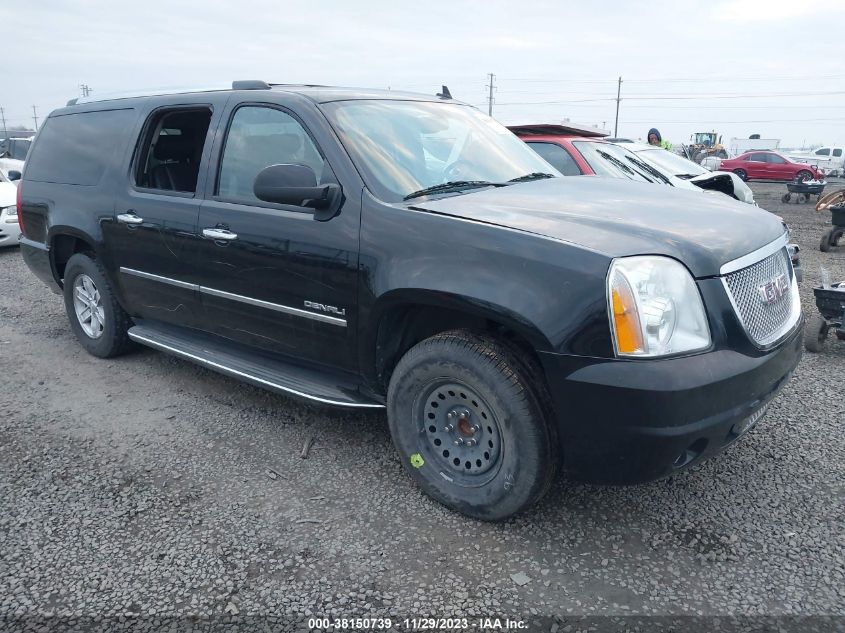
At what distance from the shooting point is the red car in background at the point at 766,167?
28.2m

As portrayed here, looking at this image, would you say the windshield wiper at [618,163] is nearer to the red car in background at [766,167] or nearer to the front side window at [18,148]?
the front side window at [18,148]

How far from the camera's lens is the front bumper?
7.77 ft

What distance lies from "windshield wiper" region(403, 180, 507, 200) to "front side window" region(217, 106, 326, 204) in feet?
1.81

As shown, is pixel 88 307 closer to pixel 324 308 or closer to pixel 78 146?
pixel 78 146

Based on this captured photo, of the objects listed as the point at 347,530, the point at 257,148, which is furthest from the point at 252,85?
the point at 347,530

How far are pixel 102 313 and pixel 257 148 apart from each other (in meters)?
2.14

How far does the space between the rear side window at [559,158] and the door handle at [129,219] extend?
4.10 metres

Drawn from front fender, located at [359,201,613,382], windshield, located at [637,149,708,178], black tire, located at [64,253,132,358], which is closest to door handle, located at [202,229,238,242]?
front fender, located at [359,201,613,382]

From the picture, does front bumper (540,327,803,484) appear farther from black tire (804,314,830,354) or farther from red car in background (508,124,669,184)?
red car in background (508,124,669,184)

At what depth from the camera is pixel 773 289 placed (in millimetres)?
2912

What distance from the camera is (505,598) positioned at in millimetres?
2455

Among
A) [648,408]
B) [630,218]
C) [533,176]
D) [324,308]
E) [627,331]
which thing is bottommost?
[648,408]

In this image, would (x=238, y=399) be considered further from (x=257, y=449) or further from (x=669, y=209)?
(x=669, y=209)

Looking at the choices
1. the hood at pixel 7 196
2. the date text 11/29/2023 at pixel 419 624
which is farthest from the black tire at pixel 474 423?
the hood at pixel 7 196
